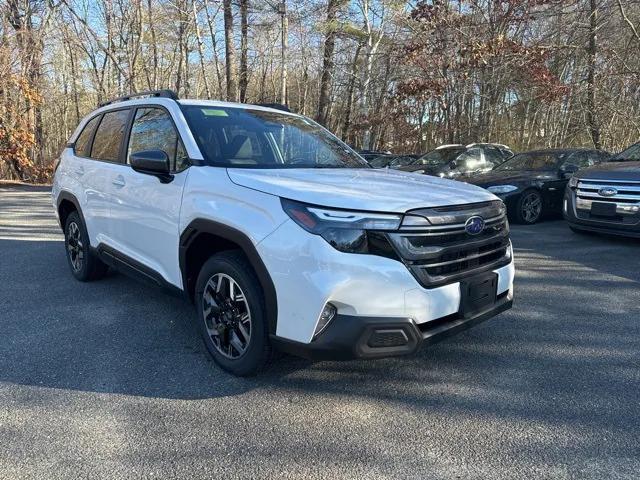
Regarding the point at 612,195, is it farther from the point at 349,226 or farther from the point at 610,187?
the point at 349,226

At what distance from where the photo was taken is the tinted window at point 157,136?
11.5 feet

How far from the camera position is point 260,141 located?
3738 millimetres

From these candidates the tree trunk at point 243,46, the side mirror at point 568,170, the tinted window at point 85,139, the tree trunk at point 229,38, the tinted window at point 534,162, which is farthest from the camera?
the tree trunk at point 243,46

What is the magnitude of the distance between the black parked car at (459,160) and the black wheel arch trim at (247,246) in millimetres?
9255

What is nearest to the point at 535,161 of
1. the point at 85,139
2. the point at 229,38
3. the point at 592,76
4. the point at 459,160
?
the point at 459,160

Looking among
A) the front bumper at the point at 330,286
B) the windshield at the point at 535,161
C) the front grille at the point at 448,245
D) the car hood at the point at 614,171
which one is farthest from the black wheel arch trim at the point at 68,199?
the windshield at the point at 535,161

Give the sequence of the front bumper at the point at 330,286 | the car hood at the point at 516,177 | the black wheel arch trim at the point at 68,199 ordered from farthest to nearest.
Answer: the car hood at the point at 516,177 < the black wheel arch trim at the point at 68,199 < the front bumper at the point at 330,286

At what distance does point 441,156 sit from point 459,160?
2.08 feet

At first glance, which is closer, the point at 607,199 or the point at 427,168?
the point at 607,199

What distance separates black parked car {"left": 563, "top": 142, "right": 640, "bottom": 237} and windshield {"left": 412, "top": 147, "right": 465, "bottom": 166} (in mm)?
5269

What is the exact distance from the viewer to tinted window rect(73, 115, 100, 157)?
A: 5.05 meters

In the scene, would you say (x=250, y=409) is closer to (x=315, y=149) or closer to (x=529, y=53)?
(x=315, y=149)

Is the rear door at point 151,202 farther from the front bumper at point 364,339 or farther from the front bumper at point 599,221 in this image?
the front bumper at point 599,221

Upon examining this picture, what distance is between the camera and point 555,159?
9.86m
